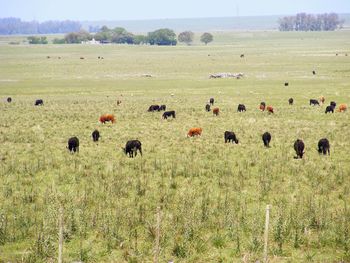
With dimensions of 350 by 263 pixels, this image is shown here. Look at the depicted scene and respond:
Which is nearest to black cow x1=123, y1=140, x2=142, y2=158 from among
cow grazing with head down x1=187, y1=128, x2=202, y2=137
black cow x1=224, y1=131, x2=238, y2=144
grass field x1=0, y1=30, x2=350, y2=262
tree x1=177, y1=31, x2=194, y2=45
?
grass field x1=0, y1=30, x2=350, y2=262

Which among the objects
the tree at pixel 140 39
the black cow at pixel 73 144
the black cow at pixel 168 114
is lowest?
the black cow at pixel 168 114

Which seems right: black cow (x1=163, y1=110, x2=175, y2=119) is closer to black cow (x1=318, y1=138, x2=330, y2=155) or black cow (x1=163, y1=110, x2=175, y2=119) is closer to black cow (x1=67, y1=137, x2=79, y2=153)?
black cow (x1=67, y1=137, x2=79, y2=153)

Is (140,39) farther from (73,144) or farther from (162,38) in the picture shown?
(73,144)

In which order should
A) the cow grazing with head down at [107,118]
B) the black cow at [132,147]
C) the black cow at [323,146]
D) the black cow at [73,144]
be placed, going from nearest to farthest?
the black cow at [132,147] → the black cow at [323,146] → the black cow at [73,144] → the cow grazing with head down at [107,118]

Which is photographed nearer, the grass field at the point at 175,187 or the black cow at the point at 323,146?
the grass field at the point at 175,187

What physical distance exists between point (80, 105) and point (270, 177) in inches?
1152

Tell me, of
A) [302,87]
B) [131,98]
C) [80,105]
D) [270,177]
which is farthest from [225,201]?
[302,87]

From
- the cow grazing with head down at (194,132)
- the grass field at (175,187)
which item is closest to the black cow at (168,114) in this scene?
the grass field at (175,187)

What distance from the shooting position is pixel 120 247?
10.5m

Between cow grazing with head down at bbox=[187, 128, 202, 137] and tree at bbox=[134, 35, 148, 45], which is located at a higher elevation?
tree at bbox=[134, 35, 148, 45]

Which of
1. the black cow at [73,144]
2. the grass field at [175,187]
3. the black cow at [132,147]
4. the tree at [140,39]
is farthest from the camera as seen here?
the tree at [140,39]

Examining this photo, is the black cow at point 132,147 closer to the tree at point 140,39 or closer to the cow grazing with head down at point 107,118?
the cow grazing with head down at point 107,118

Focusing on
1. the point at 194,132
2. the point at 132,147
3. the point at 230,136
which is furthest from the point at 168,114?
the point at 132,147

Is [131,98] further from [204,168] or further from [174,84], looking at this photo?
[204,168]
